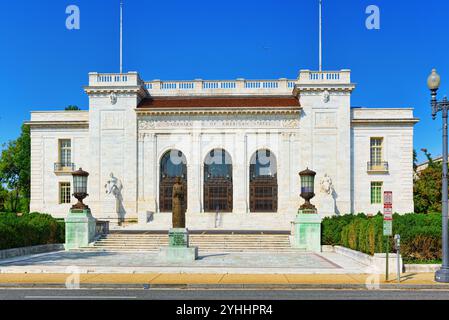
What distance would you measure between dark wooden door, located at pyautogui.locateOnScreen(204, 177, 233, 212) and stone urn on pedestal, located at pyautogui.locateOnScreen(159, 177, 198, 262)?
78.3 ft

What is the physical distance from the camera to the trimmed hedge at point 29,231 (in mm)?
24156

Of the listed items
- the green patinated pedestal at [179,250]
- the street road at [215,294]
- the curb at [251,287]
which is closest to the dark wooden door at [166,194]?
the green patinated pedestal at [179,250]

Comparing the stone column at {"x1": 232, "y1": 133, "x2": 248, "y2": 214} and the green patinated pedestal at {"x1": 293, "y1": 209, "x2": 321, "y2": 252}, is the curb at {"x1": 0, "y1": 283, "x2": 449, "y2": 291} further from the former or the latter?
the stone column at {"x1": 232, "y1": 133, "x2": 248, "y2": 214}

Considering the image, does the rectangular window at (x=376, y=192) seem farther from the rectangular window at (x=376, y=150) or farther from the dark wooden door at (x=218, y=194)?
the dark wooden door at (x=218, y=194)

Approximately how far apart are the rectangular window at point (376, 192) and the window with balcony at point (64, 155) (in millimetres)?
29843

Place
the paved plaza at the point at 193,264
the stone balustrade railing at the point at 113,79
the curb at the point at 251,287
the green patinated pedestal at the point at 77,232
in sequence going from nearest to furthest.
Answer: the curb at the point at 251,287 < the paved plaza at the point at 193,264 < the green patinated pedestal at the point at 77,232 < the stone balustrade railing at the point at 113,79

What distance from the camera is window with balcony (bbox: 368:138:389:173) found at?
46250mm

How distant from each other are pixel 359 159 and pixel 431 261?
2799 cm

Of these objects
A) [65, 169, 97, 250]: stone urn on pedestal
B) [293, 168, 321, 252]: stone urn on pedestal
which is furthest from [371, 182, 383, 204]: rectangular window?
[65, 169, 97, 250]: stone urn on pedestal
